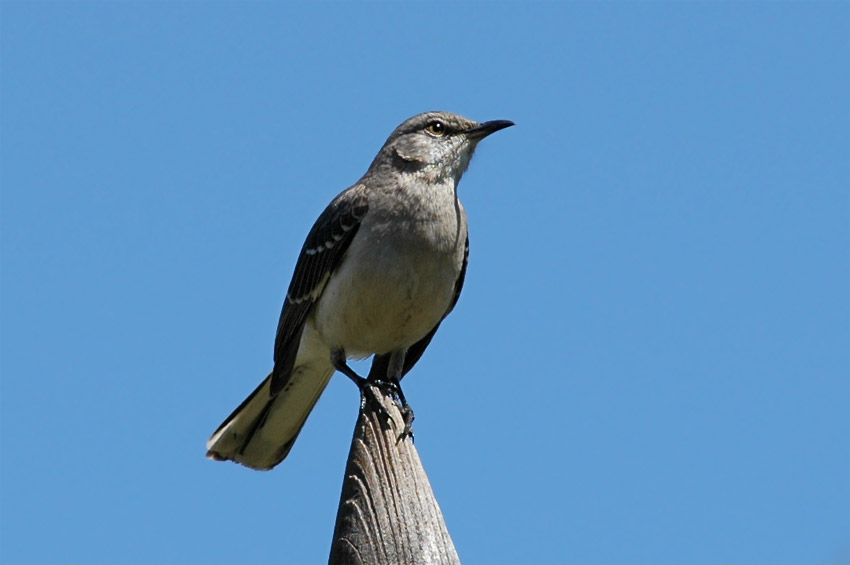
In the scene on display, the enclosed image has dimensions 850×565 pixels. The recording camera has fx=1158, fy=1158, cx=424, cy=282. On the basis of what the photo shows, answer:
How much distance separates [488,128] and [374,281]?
4.40 feet

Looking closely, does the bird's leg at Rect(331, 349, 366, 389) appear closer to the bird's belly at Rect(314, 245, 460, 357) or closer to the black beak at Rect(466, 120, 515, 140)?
the bird's belly at Rect(314, 245, 460, 357)

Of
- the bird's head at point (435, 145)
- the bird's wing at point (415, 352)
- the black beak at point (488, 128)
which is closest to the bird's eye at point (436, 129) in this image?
the bird's head at point (435, 145)

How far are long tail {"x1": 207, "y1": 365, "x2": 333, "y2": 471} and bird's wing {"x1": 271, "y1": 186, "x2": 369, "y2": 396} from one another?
0.12 m

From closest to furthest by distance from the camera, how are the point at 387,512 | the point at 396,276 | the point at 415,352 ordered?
the point at 387,512 < the point at 396,276 < the point at 415,352

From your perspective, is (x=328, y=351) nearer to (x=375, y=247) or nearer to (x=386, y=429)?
(x=375, y=247)

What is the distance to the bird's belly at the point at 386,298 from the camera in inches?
269

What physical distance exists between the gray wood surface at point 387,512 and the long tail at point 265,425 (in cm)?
353

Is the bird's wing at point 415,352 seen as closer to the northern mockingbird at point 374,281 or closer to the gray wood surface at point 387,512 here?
the northern mockingbird at point 374,281

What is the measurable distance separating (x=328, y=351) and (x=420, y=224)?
1165mm

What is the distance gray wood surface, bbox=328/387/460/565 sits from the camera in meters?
3.57

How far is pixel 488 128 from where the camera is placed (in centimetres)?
743

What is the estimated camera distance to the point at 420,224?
6.93 m

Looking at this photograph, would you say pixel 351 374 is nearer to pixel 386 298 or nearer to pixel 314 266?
pixel 386 298

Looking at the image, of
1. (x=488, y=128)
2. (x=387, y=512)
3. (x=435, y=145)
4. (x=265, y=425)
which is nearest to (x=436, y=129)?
(x=435, y=145)
